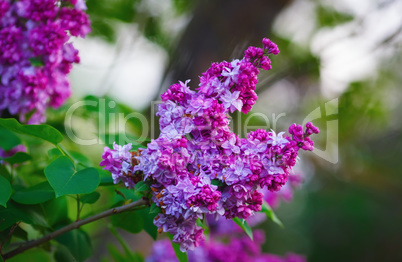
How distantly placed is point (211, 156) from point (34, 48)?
67 cm

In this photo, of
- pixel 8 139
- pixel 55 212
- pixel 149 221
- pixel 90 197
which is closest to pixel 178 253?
pixel 149 221

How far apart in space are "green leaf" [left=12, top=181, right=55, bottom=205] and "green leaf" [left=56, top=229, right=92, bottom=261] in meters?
0.18

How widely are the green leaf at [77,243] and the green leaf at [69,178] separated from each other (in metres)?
0.26

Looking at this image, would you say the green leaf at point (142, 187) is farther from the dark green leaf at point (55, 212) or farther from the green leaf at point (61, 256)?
the green leaf at point (61, 256)

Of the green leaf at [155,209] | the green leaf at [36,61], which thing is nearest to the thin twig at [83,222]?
the green leaf at [155,209]

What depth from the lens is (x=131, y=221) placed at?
1107mm

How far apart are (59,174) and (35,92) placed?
1.50ft

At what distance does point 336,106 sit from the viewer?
2.61 m

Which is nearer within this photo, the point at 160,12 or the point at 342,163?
the point at 160,12

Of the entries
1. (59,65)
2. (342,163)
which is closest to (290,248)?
(342,163)

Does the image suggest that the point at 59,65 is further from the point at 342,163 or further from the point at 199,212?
the point at 342,163

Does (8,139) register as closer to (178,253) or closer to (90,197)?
(90,197)

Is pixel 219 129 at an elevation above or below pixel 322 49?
below

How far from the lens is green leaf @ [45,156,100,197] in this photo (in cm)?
86
